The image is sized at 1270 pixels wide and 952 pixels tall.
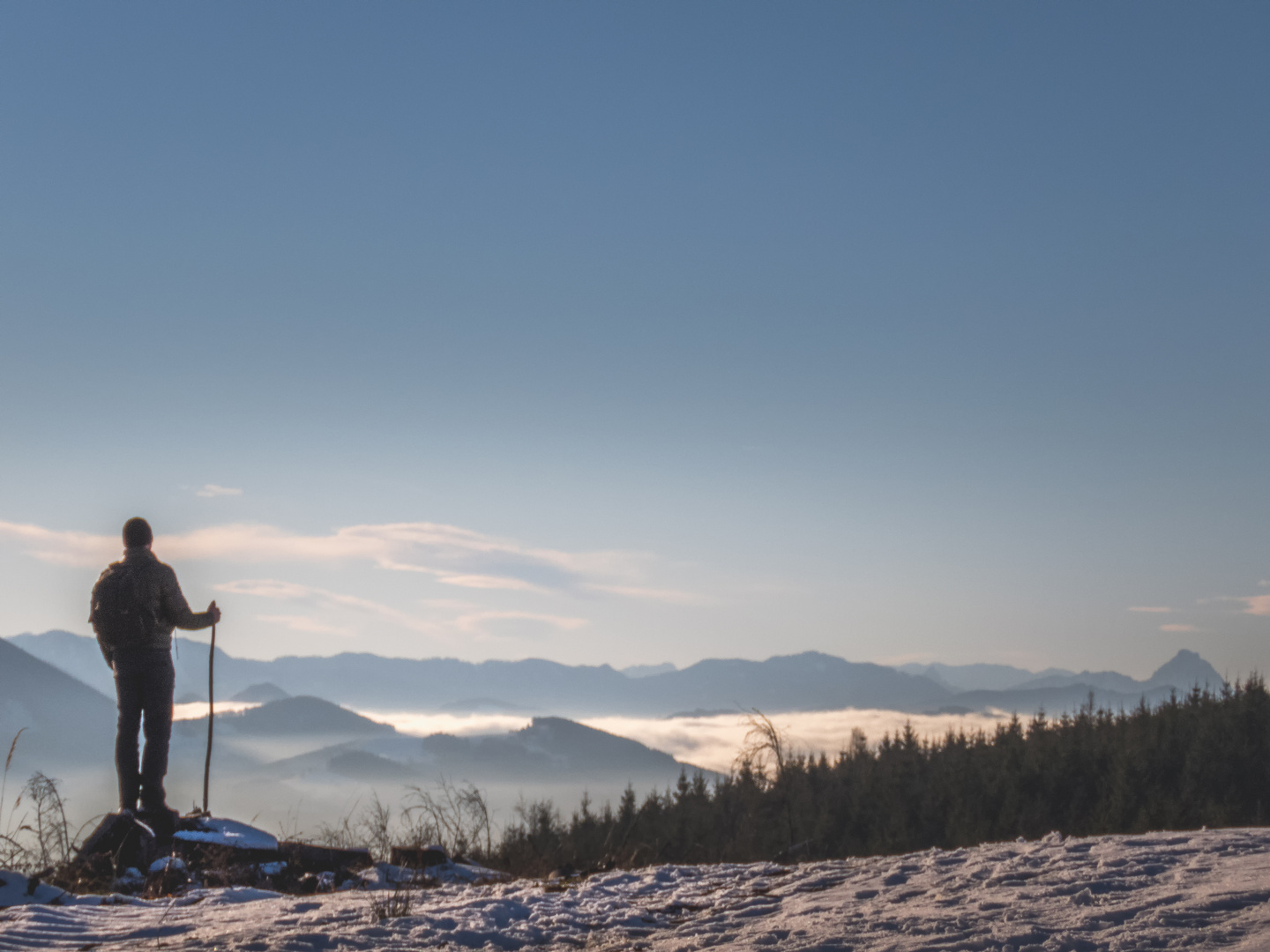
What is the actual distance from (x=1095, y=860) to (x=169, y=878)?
19.8 ft

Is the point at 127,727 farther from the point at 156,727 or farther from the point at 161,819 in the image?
the point at 161,819

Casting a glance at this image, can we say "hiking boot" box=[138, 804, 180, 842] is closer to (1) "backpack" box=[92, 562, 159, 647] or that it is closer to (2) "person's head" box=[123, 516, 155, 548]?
(1) "backpack" box=[92, 562, 159, 647]

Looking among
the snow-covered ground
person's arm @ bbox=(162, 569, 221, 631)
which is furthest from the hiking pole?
the snow-covered ground

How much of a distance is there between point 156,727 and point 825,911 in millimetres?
6478

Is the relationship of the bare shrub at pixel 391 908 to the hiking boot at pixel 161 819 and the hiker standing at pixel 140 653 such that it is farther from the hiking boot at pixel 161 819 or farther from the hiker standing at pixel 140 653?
the hiker standing at pixel 140 653

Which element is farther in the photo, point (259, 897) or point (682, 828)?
point (682, 828)

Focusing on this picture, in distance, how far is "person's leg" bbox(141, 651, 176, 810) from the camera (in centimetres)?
800

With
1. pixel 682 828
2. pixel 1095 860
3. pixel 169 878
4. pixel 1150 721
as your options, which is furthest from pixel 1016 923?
pixel 682 828

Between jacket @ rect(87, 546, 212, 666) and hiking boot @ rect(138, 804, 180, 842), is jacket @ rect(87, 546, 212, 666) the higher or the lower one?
the higher one

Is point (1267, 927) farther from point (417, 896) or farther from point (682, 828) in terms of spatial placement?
point (682, 828)

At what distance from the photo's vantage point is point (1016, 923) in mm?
3430

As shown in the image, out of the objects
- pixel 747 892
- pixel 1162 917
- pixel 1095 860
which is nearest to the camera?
pixel 1162 917

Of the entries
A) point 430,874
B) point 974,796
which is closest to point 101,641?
point 430,874

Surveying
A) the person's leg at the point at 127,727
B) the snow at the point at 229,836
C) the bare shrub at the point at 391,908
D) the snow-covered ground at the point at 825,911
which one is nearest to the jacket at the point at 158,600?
the person's leg at the point at 127,727
